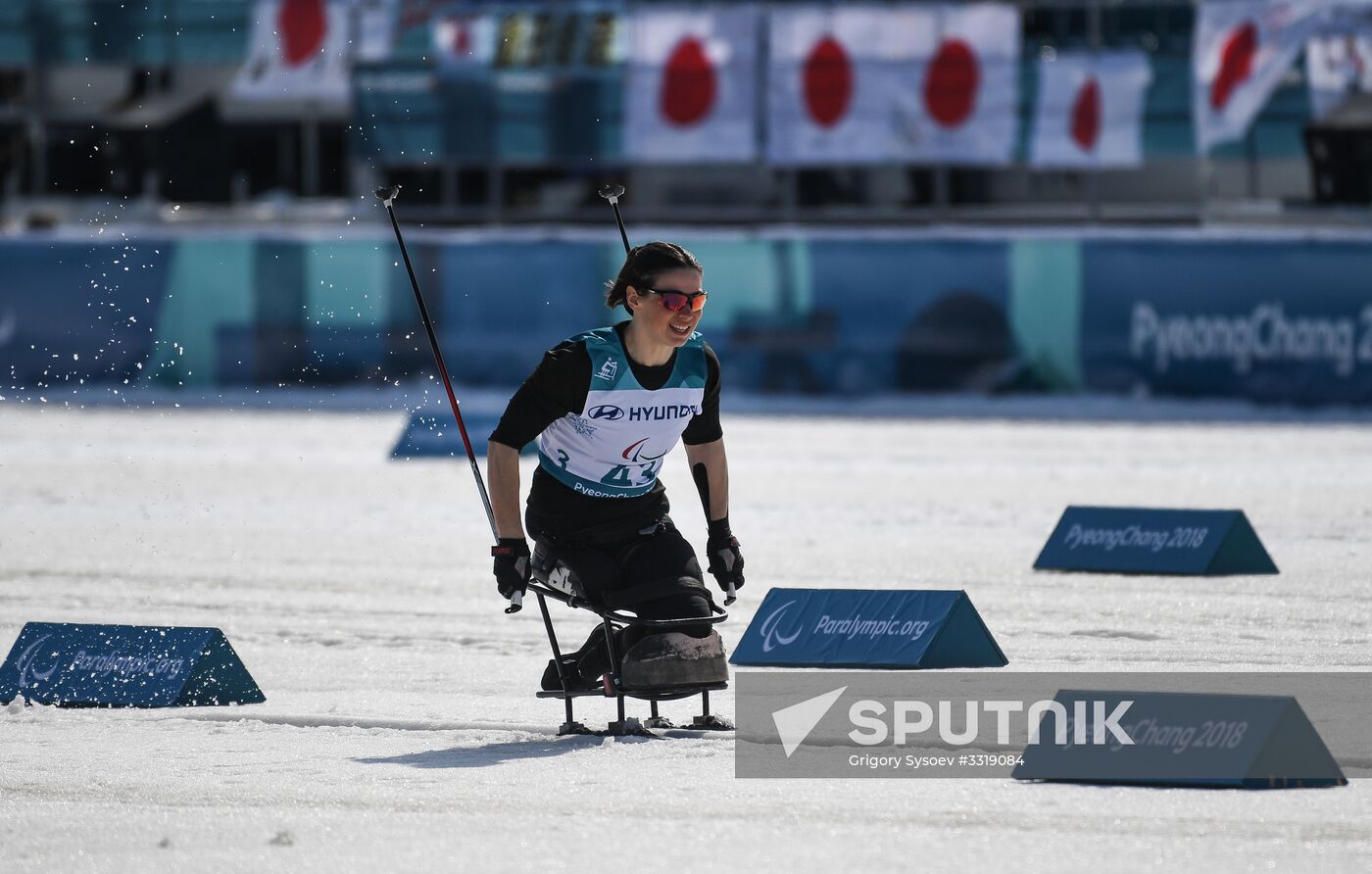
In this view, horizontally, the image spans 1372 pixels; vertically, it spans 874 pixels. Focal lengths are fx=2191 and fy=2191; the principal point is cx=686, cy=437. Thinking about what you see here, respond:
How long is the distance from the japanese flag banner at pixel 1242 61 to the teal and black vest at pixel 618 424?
17096 mm

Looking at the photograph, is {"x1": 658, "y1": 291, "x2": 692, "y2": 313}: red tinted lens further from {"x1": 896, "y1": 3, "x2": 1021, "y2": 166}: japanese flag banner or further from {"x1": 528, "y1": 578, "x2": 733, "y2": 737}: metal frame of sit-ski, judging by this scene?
{"x1": 896, "y1": 3, "x2": 1021, "y2": 166}: japanese flag banner

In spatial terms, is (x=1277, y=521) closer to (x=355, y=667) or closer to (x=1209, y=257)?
(x=355, y=667)

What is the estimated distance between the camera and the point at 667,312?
6.45 m

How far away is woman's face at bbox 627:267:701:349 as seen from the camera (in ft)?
21.2

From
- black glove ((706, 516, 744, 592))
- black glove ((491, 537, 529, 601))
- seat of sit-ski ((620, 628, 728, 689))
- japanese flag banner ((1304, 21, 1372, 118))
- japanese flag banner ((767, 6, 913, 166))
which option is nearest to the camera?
black glove ((491, 537, 529, 601))

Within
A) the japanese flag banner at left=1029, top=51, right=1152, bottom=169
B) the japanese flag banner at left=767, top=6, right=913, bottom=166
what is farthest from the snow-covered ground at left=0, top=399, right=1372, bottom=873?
the japanese flag banner at left=767, top=6, right=913, bottom=166

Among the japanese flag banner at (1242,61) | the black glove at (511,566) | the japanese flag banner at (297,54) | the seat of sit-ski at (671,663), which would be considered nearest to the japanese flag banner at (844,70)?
the japanese flag banner at (1242,61)

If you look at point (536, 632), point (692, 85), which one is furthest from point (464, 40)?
point (536, 632)

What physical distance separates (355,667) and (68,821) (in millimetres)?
2676

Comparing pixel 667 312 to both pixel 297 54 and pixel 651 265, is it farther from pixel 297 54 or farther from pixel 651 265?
pixel 297 54

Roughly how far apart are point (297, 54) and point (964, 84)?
8738mm

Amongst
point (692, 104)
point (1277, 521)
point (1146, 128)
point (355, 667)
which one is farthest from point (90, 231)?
point (355, 667)

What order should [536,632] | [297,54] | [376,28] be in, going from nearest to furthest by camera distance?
1. [536,632]
2. [376,28]
3. [297,54]

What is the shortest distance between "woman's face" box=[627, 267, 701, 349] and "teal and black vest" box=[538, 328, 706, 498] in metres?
0.13
